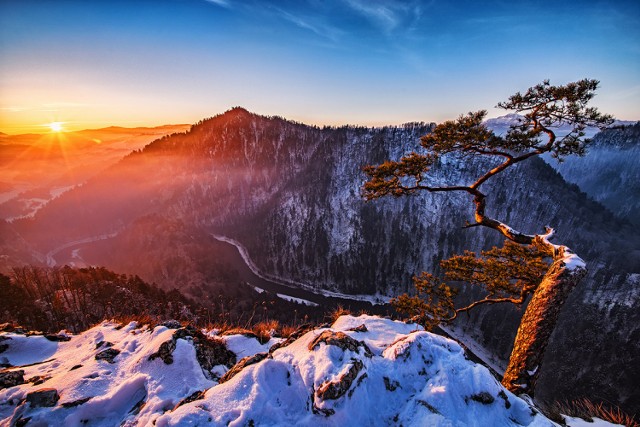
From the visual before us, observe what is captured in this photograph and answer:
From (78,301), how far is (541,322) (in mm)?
69004

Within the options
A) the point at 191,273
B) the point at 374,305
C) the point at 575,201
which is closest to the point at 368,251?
the point at 374,305

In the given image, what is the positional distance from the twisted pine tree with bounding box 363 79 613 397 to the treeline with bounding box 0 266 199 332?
3097cm

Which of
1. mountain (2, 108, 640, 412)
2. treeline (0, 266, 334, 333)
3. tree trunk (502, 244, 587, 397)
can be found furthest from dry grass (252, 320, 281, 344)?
mountain (2, 108, 640, 412)

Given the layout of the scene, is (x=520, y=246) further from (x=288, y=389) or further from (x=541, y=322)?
(x=288, y=389)

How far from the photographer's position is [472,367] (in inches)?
256

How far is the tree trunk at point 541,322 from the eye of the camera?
8375mm

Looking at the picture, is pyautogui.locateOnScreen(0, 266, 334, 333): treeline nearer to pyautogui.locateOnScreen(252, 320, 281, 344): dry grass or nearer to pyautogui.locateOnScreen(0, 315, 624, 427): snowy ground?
pyautogui.locateOnScreen(252, 320, 281, 344): dry grass

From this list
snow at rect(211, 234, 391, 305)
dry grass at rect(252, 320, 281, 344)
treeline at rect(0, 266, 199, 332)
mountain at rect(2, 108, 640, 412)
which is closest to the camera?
dry grass at rect(252, 320, 281, 344)

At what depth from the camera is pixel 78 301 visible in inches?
2045

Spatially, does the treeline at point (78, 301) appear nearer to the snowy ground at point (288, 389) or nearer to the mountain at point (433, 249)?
the snowy ground at point (288, 389)

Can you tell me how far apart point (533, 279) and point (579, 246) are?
607ft

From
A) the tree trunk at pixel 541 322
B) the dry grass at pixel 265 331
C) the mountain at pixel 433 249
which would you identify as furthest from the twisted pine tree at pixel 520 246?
the mountain at pixel 433 249

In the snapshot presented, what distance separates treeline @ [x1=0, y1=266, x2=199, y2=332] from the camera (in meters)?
38.5

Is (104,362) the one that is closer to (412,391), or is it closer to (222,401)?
(222,401)
